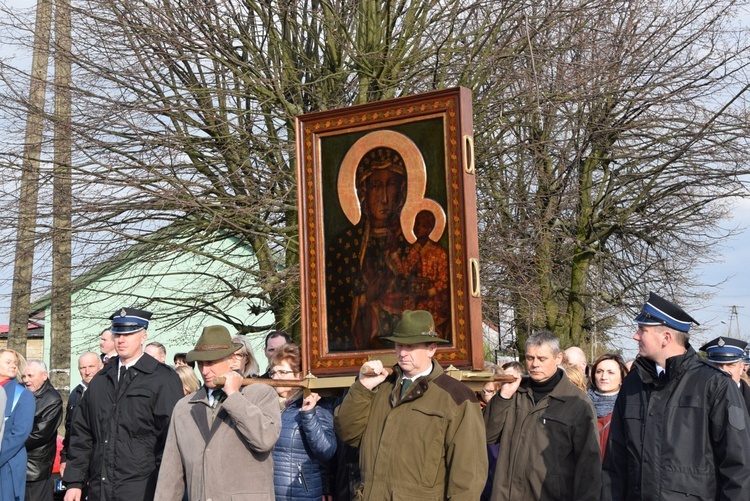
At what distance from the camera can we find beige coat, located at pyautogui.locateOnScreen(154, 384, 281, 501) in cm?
600

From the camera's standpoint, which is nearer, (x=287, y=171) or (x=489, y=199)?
(x=287, y=171)

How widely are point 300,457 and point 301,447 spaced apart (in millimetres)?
63

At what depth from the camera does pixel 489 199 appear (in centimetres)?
1493

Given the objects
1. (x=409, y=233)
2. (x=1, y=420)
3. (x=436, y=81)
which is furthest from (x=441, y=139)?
(x=436, y=81)

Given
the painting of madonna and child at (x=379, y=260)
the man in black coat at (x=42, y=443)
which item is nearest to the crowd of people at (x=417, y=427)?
the painting of madonna and child at (x=379, y=260)

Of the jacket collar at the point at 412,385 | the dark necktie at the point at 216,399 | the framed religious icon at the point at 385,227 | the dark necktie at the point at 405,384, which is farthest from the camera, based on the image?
the framed religious icon at the point at 385,227

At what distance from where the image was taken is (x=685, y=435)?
5359 mm

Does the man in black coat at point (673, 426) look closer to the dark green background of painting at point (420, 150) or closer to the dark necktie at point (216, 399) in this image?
the dark green background of painting at point (420, 150)

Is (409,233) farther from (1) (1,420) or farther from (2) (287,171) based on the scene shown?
(2) (287,171)

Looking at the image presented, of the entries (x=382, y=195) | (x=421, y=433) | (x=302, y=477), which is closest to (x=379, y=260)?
(x=382, y=195)

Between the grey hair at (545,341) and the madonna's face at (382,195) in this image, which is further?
the madonna's face at (382,195)

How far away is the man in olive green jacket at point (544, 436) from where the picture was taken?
6.45 m

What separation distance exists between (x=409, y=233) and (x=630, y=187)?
40.1 feet

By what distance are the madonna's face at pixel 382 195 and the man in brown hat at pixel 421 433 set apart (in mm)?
1486
